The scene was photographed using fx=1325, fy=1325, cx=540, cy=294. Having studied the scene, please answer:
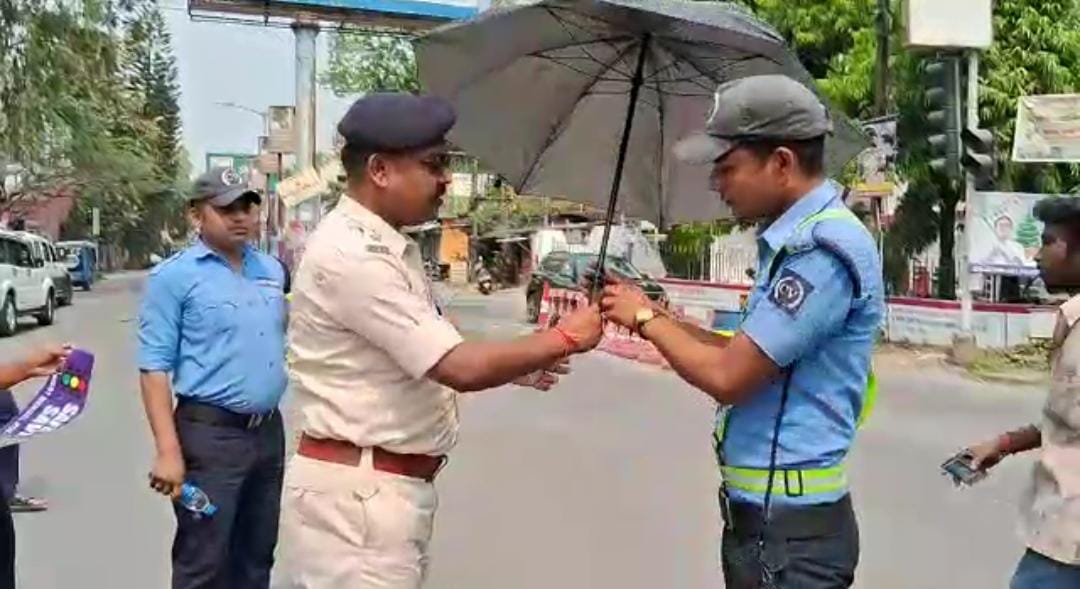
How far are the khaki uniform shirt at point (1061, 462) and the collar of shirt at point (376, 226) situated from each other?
65.7 inches

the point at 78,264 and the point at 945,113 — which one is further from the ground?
the point at 945,113

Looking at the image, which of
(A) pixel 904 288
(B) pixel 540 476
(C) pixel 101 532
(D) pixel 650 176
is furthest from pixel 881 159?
(D) pixel 650 176

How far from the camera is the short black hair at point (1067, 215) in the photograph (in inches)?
134

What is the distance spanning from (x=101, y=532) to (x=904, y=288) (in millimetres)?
17692

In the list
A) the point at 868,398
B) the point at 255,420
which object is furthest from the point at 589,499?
the point at 868,398

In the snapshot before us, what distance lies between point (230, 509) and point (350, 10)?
37312 mm

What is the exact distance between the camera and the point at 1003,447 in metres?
3.70

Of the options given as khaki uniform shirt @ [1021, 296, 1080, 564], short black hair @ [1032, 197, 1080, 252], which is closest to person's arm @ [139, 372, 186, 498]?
khaki uniform shirt @ [1021, 296, 1080, 564]

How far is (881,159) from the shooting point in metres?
17.6

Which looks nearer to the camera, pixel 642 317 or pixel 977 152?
pixel 642 317

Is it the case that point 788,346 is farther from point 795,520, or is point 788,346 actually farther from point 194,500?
point 194,500

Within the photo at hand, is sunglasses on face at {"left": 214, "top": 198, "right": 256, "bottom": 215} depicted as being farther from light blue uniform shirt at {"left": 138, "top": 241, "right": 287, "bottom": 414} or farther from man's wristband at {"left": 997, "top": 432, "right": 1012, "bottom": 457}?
man's wristband at {"left": 997, "top": 432, "right": 1012, "bottom": 457}

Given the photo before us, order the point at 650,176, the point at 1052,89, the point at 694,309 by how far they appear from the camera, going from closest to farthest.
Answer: the point at 650,176, the point at 1052,89, the point at 694,309

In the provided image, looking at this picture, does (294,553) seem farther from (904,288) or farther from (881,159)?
(904,288)
